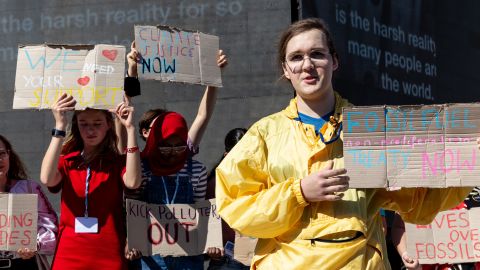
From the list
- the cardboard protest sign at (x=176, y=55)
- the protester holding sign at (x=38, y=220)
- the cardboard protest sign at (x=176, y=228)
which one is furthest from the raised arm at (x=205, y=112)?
the protester holding sign at (x=38, y=220)

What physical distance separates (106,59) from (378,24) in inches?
151

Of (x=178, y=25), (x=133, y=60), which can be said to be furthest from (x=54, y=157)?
(x=178, y=25)

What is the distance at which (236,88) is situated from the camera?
8664 mm

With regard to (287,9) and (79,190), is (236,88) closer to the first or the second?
(287,9)

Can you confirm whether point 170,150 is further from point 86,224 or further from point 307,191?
point 307,191

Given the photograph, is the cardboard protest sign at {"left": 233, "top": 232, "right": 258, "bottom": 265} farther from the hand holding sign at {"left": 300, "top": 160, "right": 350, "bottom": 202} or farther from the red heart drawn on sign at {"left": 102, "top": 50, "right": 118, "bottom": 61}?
the hand holding sign at {"left": 300, "top": 160, "right": 350, "bottom": 202}

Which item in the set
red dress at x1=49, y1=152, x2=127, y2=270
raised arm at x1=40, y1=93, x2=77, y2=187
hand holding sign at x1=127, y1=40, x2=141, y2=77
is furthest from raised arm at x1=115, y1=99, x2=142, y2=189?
Result: hand holding sign at x1=127, y1=40, x2=141, y2=77

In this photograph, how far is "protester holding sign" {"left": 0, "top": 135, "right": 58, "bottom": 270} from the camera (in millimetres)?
6180

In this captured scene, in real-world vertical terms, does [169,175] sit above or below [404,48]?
below

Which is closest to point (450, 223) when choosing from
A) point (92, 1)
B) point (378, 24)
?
point (378, 24)

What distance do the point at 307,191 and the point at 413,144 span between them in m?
0.53

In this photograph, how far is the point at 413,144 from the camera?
152 inches

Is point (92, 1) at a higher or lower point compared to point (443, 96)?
higher

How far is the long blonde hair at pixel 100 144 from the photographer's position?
579 centimetres
